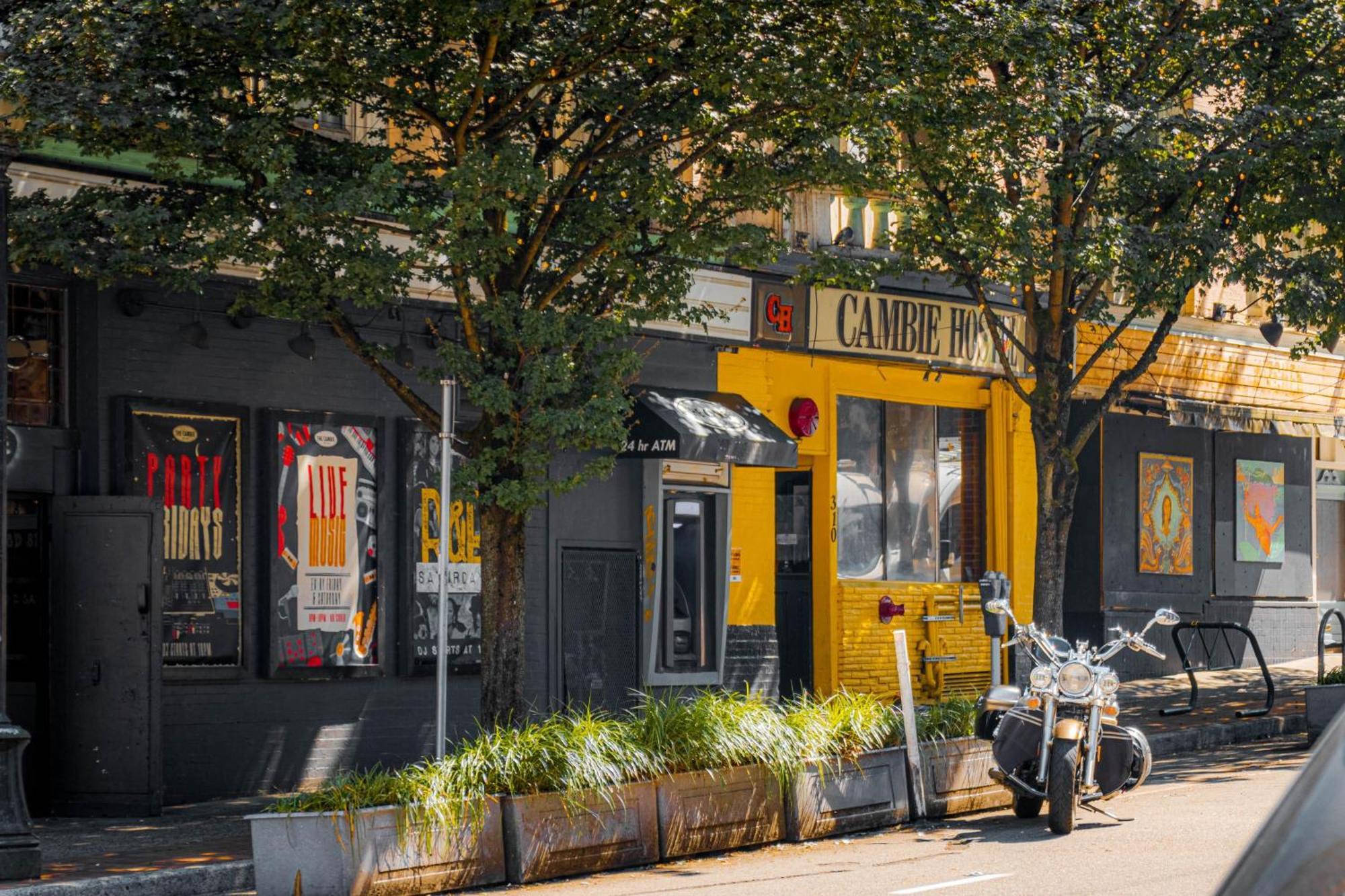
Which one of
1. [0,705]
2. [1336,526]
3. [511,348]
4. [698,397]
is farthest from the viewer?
[1336,526]

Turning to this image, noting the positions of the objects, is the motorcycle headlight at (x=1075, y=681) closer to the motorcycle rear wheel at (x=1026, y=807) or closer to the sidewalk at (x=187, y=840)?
the motorcycle rear wheel at (x=1026, y=807)

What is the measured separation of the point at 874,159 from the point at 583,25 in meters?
3.21

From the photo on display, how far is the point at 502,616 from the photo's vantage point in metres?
12.5

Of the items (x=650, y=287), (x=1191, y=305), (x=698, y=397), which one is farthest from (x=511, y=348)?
(x=1191, y=305)

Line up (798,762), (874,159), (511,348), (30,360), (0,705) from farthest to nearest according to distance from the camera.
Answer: (874,159) → (30,360) → (511,348) → (798,762) → (0,705)

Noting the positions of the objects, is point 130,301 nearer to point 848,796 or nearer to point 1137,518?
point 848,796

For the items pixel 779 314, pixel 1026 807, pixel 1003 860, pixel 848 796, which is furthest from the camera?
pixel 779 314

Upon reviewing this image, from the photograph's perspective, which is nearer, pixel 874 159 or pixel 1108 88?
pixel 874 159

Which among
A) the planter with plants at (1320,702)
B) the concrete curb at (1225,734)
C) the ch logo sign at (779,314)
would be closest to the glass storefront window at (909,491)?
the ch logo sign at (779,314)

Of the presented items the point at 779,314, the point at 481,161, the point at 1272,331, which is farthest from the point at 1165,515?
the point at 481,161

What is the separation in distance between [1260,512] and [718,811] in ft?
57.7

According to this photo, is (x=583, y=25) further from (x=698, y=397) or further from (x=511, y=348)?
(x=698, y=397)

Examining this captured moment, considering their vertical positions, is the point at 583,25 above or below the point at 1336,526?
above

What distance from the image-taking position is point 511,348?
1246 centimetres
